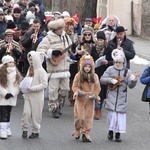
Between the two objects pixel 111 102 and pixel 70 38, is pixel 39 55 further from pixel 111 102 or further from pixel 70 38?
pixel 70 38

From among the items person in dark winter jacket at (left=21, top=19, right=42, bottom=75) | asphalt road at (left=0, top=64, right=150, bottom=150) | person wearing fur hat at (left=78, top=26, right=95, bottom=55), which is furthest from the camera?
person in dark winter jacket at (left=21, top=19, right=42, bottom=75)

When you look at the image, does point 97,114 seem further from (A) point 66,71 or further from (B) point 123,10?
(B) point 123,10

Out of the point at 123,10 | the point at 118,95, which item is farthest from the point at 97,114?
the point at 123,10

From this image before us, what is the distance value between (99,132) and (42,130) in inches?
40.7

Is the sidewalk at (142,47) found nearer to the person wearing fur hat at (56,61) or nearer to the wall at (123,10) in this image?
the wall at (123,10)

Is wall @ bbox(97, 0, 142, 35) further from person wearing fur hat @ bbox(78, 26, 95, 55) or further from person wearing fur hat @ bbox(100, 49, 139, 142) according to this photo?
person wearing fur hat @ bbox(100, 49, 139, 142)

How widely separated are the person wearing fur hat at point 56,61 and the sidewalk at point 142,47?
31.2 feet

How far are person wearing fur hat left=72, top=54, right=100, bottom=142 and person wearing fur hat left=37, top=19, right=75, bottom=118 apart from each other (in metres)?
1.88

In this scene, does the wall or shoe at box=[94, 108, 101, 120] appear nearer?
shoe at box=[94, 108, 101, 120]

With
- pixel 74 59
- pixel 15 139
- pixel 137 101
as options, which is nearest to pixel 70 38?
pixel 74 59

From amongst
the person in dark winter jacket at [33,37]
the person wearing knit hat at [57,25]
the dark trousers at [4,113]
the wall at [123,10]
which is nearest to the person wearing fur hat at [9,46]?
the person in dark winter jacket at [33,37]

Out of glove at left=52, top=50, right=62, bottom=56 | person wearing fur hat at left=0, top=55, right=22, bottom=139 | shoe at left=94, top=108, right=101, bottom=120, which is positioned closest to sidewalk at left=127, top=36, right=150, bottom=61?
shoe at left=94, top=108, right=101, bottom=120

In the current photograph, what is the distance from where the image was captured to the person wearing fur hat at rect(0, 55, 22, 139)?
11427mm

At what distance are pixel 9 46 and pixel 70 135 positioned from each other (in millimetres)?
3373
